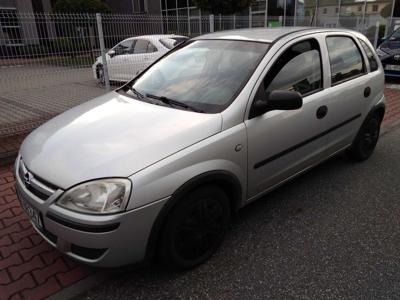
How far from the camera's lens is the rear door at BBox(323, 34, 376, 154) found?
347cm

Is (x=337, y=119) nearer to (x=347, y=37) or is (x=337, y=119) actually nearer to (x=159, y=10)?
(x=347, y=37)

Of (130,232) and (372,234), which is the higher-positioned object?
(130,232)

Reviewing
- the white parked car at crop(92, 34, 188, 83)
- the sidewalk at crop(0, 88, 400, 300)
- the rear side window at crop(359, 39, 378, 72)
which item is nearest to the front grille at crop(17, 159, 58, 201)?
the sidewalk at crop(0, 88, 400, 300)

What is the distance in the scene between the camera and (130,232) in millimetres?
2084

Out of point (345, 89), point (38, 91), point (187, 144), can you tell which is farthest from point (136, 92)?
point (38, 91)

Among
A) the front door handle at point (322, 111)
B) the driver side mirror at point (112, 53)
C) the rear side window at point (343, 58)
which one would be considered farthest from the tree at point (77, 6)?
the front door handle at point (322, 111)

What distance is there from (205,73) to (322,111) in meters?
1.16

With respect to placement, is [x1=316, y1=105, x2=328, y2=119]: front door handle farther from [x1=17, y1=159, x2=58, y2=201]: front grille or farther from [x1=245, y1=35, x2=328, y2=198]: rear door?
[x1=17, y1=159, x2=58, y2=201]: front grille

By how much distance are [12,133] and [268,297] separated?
481 cm

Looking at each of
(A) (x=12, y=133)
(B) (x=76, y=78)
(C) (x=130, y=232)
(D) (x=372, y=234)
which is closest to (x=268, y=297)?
(C) (x=130, y=232)

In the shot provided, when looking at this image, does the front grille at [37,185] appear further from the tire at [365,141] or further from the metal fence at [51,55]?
the metal fence at [51,55]

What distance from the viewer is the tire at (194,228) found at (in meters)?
2.29

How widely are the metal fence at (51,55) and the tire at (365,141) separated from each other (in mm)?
4475

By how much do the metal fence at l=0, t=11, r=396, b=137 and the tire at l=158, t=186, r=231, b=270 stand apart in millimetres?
4259
